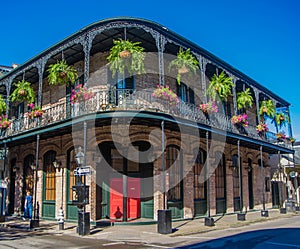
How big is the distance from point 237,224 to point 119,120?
240 inches

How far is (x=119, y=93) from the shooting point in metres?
13.2

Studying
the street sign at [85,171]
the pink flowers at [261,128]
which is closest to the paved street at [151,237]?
the street sign at [85,171]

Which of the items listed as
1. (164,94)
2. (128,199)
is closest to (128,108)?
(164,94)

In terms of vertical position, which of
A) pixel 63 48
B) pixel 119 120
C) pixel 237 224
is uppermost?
pixel 63 48

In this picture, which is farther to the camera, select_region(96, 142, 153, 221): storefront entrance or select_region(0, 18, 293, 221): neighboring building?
select_region(96, 142, 153, 221): storefront entrance

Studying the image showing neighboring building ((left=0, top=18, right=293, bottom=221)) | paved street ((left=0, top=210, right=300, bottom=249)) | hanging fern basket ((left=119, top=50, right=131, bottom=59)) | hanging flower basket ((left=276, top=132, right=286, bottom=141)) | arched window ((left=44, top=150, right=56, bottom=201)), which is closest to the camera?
paved street ((left=0, top=210, right=300, bottom=249))

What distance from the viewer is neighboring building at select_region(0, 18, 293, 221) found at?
12.4m

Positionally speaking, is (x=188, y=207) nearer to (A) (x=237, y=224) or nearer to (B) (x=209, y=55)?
(A) (x=237, y=224)

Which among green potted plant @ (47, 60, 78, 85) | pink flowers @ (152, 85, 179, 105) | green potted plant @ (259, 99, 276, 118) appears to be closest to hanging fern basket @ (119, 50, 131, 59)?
pink flowers @ (152, 85, 179, 105)

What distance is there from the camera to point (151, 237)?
10.1 m

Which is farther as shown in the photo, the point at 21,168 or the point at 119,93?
the point at 21,168

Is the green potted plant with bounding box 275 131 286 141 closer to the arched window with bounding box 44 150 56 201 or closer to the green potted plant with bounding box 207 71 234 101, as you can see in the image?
the green potted plant with bounding box 207 71 234 101

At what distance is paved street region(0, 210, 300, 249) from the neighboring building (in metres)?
1.59

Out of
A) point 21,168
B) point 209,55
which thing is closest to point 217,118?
point 209,55
